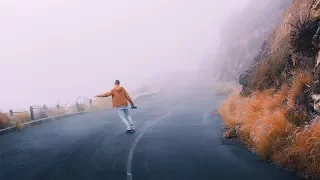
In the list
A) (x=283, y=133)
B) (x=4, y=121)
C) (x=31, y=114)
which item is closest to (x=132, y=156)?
(x=283, y=133)

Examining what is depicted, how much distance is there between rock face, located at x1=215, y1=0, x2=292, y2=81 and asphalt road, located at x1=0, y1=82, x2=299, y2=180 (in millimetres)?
36857

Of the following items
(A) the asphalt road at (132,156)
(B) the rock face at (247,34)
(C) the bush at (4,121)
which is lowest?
(A) the asphalt road at (132,156)

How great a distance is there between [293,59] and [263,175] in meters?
6.76

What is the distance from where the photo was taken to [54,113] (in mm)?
25375

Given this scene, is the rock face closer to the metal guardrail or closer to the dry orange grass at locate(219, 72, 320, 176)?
the metal guardrail

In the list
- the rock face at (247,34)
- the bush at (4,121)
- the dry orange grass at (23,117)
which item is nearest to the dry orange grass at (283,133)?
the bush at (4,121)

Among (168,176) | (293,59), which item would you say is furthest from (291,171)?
(293,59)

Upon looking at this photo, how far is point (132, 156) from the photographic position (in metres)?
10.9

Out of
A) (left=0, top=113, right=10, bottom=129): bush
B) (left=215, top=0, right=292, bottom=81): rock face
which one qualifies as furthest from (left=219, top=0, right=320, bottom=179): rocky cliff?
(left=215, top=0, right=292, bottom=81): rock face

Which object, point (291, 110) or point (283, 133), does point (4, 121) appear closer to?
point (291, 110)

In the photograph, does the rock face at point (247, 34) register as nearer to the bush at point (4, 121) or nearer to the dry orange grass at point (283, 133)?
the bush at point (4, 121)

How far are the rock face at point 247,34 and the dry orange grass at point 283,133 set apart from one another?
37064 mm

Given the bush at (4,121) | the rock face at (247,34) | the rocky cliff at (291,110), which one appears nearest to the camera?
the rocky cliff at (291,110)

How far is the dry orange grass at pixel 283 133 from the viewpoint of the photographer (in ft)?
27.1
